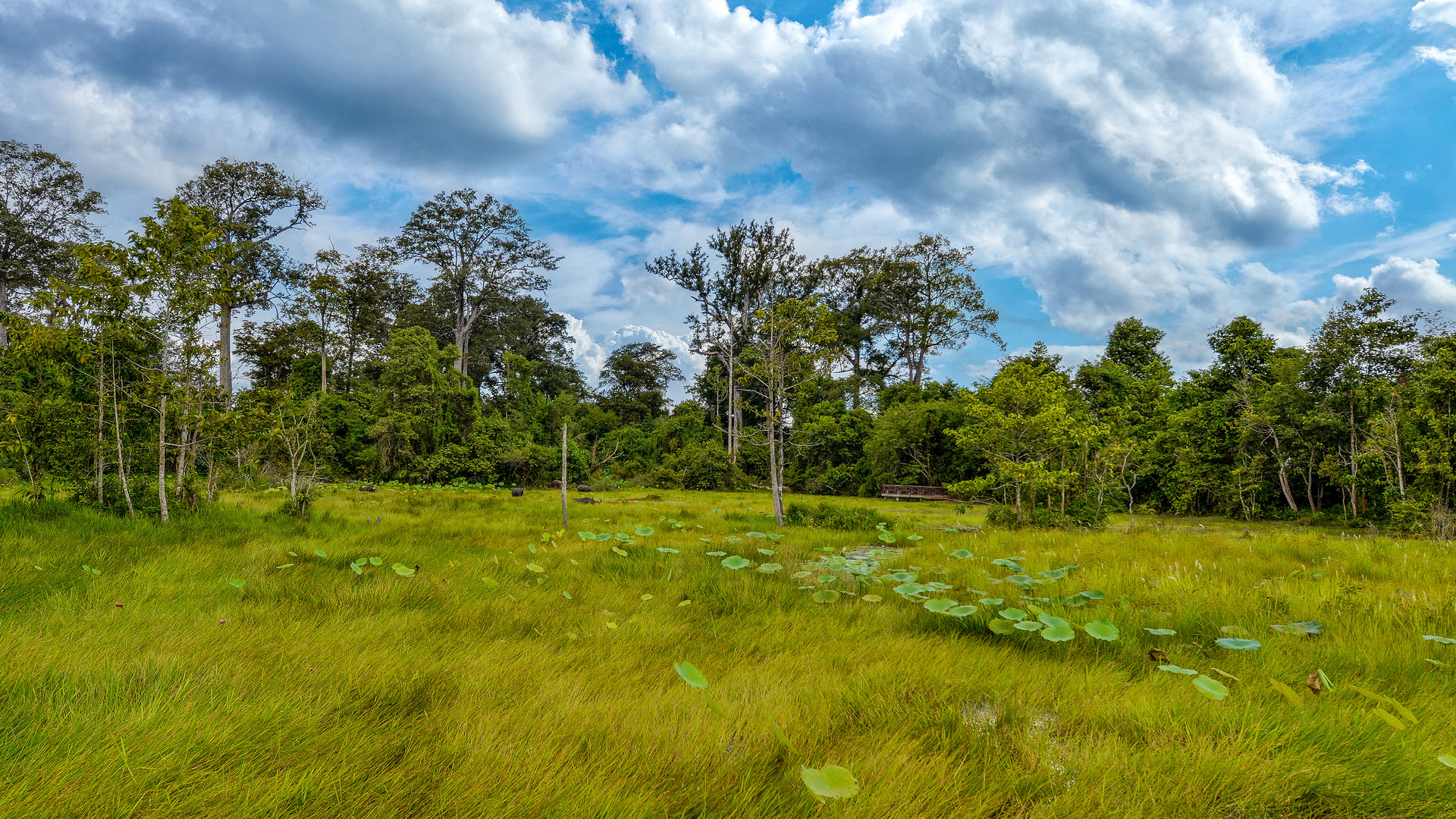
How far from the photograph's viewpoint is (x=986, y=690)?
221 centimetres

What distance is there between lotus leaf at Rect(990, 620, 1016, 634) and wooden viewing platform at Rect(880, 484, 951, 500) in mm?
20939

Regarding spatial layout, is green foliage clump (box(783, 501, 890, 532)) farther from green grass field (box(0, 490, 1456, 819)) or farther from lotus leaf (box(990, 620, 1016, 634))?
lotus leaf (box(990, 620, 1016, 634))

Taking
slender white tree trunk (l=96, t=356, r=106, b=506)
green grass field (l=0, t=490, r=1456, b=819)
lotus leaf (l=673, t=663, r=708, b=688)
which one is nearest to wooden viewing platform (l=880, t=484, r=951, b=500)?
green grass field (l=0, t=490, r=1456, b=819)

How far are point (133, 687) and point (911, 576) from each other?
4213mm

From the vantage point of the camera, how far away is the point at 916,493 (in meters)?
22.8

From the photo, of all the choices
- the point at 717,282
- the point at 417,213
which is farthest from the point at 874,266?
the point at 417,213

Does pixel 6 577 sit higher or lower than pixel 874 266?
lower

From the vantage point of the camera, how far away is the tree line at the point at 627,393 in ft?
21.2

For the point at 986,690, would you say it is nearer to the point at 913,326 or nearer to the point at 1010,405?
the point at 1010,405

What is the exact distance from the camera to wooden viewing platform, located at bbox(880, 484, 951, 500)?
22.7 metres

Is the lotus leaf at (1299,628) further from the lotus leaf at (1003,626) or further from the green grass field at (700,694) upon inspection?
the lotus leaf at (1003,626)

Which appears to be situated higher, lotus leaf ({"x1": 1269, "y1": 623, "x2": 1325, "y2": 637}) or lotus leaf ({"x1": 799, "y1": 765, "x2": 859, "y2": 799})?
lotus leaf ({"x1": 799, "y1": 765, "x2": 859, "y2": 799})

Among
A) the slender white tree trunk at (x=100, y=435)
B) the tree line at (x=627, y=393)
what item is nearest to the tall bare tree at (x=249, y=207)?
the tree line at (x=627, y=393)

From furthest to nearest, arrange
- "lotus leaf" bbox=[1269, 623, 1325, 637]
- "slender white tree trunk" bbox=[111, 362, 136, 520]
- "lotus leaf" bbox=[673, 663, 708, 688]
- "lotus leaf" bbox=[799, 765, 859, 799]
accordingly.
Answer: "slender white tree trunk" bbox=[111, 362, 136, 520], "lotus leaf" bbox=[1269, 623, 1325, 637], "lotus leaf" bbox=[673, 663, 708, 688], "lotus leaf" bbox=[799, 765, 859, 799]
